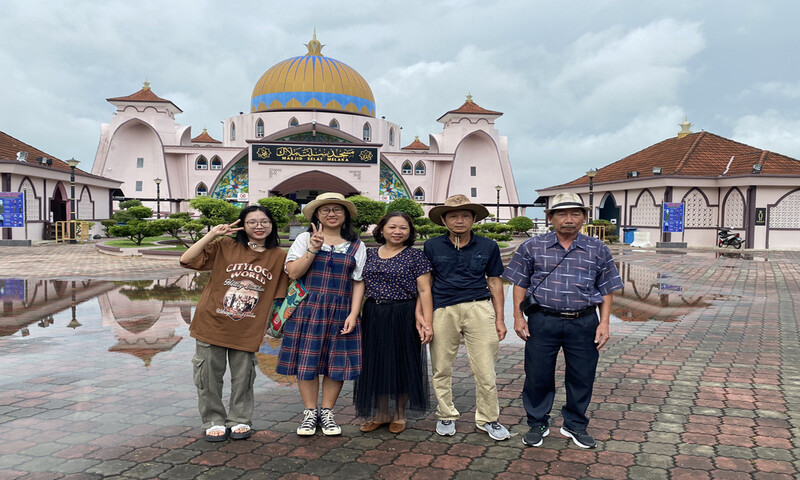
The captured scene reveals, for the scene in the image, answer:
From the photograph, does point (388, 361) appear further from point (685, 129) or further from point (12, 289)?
point (685, 129)

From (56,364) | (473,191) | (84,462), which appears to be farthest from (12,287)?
(473,191)

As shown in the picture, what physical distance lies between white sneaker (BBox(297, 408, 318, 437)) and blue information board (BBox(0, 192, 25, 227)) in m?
22.5

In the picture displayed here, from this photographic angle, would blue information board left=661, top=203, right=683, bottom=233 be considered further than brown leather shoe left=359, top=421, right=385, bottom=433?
Yes

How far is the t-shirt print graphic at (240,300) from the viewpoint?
3.62m

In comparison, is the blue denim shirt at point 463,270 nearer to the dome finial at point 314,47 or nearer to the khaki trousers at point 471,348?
the khaki trousers at point 471,348

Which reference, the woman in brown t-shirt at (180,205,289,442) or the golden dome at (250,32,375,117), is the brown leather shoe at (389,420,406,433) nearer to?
the woman in brown t-shirt at (180,205,289,442)

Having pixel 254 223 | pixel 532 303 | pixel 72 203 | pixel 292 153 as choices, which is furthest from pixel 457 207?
pixel 292 153

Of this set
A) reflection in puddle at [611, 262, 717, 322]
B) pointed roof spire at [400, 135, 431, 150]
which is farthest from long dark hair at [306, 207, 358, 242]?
pointed roof spire at [400, 135, 431, 150]

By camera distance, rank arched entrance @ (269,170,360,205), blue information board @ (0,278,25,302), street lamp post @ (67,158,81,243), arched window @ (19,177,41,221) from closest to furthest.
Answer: blue information board @ (0,278,25,302) < arched window @ (19,177,41,221) < street lamp post @ (67,158,81,243) < arched entrance @ (269,170,360,205)

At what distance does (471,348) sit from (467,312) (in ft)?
0.81

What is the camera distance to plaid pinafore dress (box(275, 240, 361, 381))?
3607mm

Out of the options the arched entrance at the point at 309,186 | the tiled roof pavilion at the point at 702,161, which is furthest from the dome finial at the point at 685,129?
the arched entrance at the point at 309,186

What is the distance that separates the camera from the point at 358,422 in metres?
3.96

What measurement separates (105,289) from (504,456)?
9500mm
